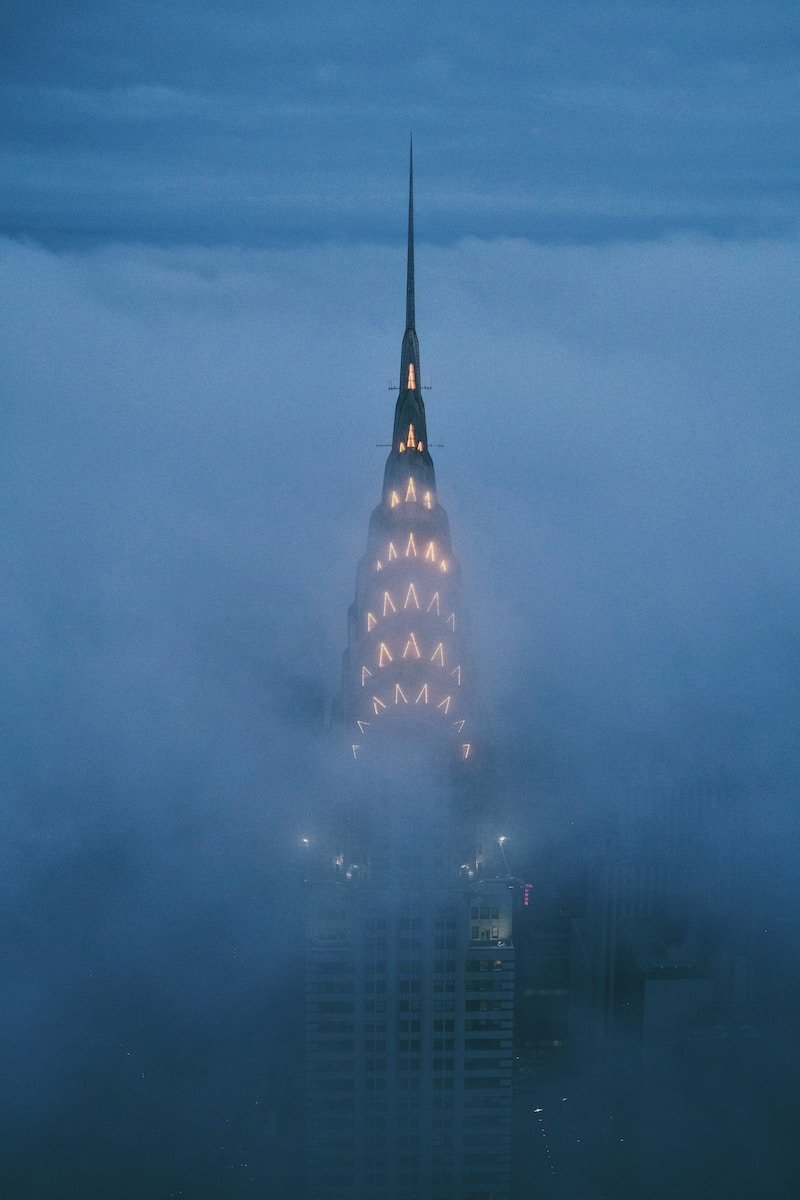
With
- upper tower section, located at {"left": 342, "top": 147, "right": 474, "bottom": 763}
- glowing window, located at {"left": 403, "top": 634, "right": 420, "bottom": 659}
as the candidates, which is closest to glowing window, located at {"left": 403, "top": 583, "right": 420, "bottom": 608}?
upper tower section, located at {"left": 342, "top": 147, "right": 474, "bottom": 763}

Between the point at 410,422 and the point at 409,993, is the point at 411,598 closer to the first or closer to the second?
the point at 410,422

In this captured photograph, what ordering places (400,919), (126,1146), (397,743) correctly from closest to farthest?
(400,919), (397,743), (126,1146)

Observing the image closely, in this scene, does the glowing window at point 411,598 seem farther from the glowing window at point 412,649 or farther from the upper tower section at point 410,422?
the upper tower section at point 410,422

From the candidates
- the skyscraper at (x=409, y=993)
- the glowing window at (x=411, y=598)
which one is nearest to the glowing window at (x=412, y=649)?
the glowing window at (x=411, y=598)

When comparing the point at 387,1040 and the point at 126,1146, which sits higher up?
the point at 387,1040

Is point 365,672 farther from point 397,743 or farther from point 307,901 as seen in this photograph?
point 307,901

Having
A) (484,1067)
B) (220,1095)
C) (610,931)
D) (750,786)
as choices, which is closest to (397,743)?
(484,1067)
